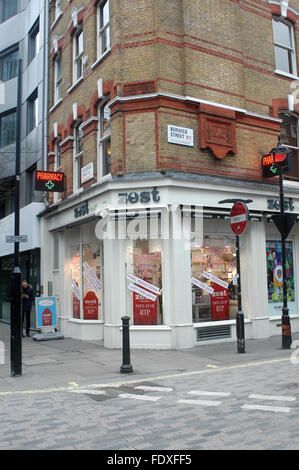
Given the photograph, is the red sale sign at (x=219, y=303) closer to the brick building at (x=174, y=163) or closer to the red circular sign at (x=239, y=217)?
the brick building at (x=174, y=163)

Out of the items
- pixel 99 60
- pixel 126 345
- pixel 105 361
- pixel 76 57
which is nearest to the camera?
pixel 126 345

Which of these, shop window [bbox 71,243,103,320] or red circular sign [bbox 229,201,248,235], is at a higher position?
red circular sign [bbox 229,201,248,235]

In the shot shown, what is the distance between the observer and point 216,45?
12.3m

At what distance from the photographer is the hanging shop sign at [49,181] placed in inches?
558

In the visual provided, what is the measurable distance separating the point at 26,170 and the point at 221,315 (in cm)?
1032

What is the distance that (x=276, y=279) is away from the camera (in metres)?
13.4

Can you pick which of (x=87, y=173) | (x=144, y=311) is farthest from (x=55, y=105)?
(x=144, y=311)

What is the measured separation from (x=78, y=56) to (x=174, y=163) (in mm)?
6184

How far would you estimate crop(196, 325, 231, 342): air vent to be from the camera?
11327 millimetres

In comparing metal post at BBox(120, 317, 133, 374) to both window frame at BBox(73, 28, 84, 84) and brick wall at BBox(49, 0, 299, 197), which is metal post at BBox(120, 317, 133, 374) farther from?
window frame at BBox(73, 28, 84, 84)

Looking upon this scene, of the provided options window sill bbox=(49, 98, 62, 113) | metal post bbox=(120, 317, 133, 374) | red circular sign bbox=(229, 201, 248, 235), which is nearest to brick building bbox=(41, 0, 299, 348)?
window sill bbox=(49, 98, 62, 113)

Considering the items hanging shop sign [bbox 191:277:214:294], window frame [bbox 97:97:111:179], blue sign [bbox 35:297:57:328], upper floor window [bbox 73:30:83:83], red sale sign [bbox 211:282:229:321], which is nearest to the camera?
hanging shop sign [bbox 191:277:214:294]

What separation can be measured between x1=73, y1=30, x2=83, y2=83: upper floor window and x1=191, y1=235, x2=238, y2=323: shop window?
7.36 metres

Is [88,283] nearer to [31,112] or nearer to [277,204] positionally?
[277,204]
